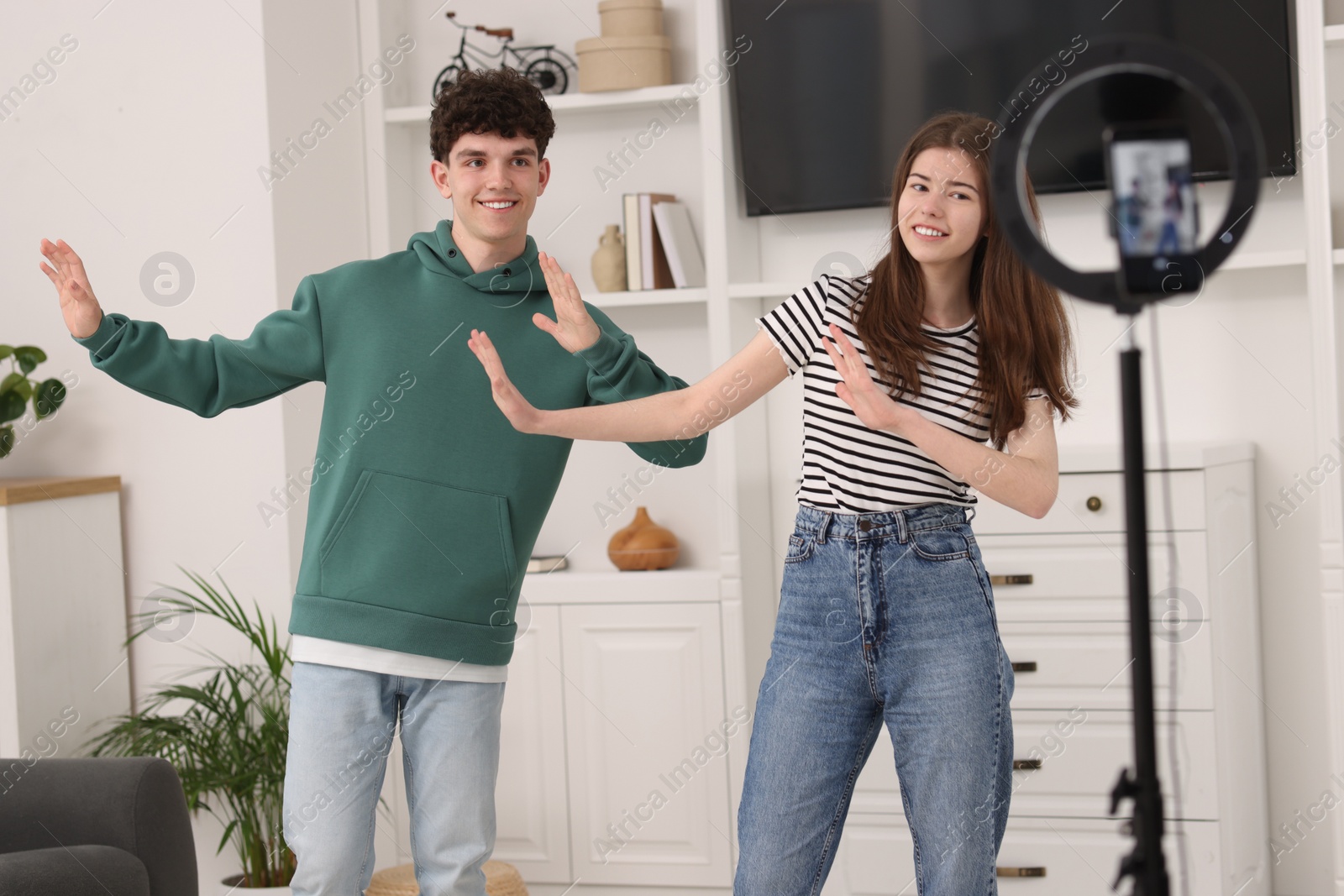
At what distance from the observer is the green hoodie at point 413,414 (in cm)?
162

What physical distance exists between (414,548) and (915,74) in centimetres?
186

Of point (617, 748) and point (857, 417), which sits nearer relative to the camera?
point (857, 417)

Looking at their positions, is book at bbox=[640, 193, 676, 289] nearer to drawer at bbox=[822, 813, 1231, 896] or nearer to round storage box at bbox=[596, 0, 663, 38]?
round storage box at bbox=[596, 0, 663, 38]

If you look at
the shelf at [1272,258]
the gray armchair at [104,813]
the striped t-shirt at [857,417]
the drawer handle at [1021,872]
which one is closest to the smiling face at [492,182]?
the striped t-shirt at [857,417]

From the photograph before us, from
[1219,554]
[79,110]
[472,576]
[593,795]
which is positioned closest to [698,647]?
[593,795]

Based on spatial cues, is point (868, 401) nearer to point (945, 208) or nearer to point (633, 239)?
point (945, 208)

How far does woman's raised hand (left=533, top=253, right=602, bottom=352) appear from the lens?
62.5 inches

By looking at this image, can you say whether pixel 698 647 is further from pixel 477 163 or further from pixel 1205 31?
pixel 1205 31

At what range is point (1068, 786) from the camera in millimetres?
2662

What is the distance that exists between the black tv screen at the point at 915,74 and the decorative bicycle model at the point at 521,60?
0.52m

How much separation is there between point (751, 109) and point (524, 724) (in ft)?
5.27

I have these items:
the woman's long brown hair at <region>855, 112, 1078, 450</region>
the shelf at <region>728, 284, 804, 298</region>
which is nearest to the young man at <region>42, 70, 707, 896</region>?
the woman's long brown hair at <region>855, 112, 1078, 450</region>

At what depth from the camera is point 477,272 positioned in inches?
68.1

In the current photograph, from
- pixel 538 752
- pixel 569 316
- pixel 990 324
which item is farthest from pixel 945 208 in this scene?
pixel 538 752
